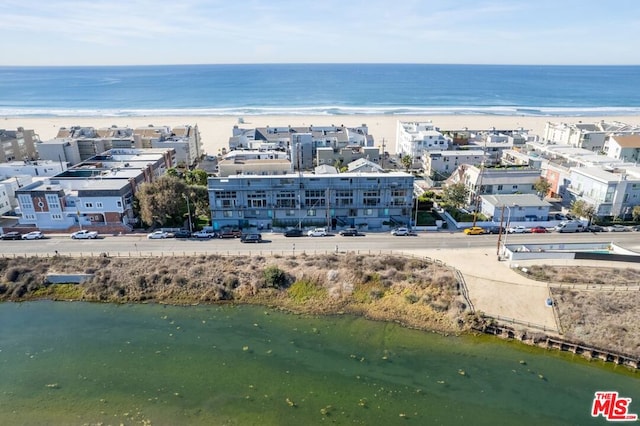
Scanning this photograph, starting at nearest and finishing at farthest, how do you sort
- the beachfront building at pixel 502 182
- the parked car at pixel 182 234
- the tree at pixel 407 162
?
the parked car at pixel 182 234 < the beachfront building at pixel 502 182 < the tree at pixel 407 162

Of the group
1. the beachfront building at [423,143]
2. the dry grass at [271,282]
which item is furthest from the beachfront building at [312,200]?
the beachfront building at [423,143]

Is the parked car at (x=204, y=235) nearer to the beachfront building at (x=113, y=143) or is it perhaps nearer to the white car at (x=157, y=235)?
the white car at (x=157, y=235)

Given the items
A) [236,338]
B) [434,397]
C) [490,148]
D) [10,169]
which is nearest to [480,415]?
[434,397]

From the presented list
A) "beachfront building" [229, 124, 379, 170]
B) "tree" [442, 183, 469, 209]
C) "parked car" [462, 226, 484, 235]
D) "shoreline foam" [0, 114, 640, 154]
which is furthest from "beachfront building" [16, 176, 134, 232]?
"shoreline foam" [0, 114, 640, 154]

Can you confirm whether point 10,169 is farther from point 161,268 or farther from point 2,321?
point 161,268

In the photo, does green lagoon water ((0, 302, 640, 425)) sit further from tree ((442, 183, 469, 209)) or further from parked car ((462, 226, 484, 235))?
tree ((442, 183, 469, 209))
